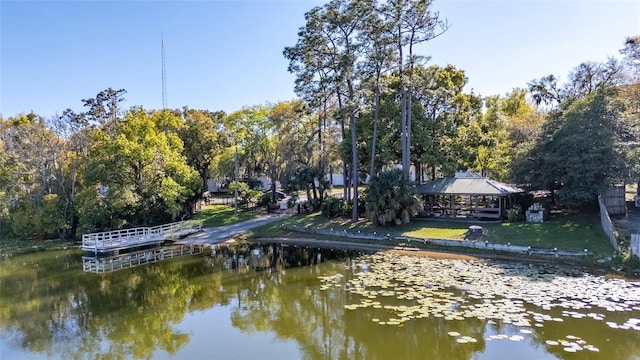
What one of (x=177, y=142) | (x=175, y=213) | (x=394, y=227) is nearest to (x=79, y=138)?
(x=177, y=142)

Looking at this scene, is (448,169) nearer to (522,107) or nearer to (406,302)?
(406,302)

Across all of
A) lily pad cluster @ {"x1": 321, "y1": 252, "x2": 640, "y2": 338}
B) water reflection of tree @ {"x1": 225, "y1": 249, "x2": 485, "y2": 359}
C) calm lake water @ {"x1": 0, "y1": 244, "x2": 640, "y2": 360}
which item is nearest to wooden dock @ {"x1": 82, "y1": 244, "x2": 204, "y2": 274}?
calm lake water @ {"x1": 0, "y1": 244, "x2": 640, "y2": 360}

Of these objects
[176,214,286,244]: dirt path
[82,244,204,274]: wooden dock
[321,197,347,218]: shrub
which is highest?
[321,197,347,218]: shrub

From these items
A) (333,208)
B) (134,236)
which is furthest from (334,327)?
(134,236)

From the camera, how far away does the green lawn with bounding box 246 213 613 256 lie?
62.1 ft

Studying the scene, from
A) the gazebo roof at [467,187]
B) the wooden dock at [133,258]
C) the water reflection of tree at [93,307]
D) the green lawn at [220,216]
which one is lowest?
the water reflection of tree at [93,307]

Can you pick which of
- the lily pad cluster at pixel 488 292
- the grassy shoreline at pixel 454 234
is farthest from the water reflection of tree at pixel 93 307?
the grassy shoreline at pixel 454 234

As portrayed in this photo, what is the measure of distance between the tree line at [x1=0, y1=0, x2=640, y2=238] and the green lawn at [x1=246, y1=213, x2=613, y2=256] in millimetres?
1233

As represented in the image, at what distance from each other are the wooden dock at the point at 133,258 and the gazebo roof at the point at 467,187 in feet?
48.4

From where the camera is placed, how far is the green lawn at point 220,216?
3234cm

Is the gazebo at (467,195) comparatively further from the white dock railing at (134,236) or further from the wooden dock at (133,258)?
the white dock railing at (134,236)

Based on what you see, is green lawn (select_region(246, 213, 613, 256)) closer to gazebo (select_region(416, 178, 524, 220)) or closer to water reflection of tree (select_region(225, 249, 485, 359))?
gazebo (select_region(416, 178, 524, 220))

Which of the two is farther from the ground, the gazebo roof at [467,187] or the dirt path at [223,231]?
the gazebo roof at [467,187]

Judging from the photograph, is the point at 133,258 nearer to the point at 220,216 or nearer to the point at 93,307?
the point at 93,307
